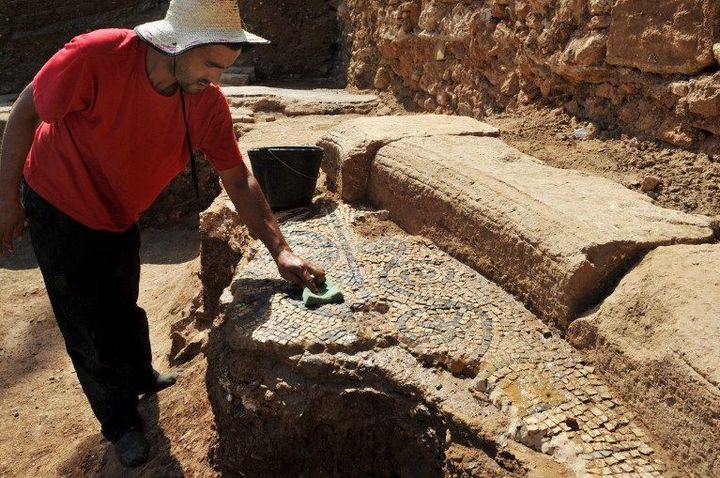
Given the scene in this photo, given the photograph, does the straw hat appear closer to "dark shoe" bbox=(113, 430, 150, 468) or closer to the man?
the man

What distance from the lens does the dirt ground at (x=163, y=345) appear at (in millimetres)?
2627

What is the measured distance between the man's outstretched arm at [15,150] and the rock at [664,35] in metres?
2.49

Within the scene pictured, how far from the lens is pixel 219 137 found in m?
2.46

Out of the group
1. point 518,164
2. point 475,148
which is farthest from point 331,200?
point 518,164

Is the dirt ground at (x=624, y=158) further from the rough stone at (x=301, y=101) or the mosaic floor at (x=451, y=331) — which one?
the rough stone at (x=301, y=101)

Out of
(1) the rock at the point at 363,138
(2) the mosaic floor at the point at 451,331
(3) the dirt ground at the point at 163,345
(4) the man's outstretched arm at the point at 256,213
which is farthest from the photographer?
(1) the rock at the point at 363,138

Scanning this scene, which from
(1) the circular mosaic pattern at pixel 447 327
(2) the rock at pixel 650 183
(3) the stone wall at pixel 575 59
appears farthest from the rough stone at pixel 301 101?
(1) the circular mosaic pattern at pixel 447 327

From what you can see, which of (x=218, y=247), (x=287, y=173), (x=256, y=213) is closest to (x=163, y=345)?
(x=218, y=247)

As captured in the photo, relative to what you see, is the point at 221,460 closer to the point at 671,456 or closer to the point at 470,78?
the point at 671,456

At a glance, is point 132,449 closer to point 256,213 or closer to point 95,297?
point 95,297

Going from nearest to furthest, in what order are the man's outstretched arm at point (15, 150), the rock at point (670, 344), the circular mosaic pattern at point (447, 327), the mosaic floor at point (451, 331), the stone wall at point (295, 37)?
the rock at point (670, 344), the mosaic floor at point (451, 331), the man's outstretched arm at point (15, 150), the circular mosaic pattern at point (447, 327), the stone wall at point (295, 37)

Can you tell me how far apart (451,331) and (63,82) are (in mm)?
1444

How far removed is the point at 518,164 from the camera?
2955 millimetres

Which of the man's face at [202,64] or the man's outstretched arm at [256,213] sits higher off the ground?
the man's face at [202,64]
